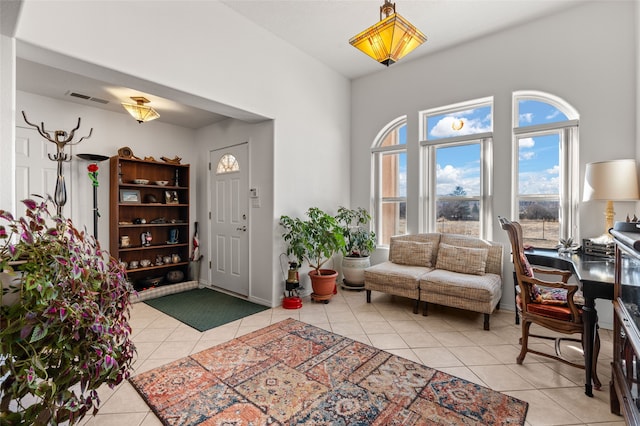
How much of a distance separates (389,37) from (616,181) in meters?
2.26

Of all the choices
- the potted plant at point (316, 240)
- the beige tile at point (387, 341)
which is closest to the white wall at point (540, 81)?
the potted plant at point (316, 240)

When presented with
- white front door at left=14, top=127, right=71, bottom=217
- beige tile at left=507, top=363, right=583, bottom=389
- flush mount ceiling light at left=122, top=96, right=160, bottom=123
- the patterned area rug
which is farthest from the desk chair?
white front door at left=14, top=127, right=71, bottom=217

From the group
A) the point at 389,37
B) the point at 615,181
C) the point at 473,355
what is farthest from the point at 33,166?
the point at 615,181

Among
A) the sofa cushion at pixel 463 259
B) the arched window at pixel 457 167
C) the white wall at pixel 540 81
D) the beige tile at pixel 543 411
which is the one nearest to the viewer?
the beige tile at pixel 543 411

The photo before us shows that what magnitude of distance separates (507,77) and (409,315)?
2.97 meters

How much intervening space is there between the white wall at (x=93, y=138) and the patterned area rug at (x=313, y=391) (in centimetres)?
295

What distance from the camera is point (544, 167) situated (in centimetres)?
346

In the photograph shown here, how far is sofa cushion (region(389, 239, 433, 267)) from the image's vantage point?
3744 mm

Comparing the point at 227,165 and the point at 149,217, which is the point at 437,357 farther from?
the point at 149,217

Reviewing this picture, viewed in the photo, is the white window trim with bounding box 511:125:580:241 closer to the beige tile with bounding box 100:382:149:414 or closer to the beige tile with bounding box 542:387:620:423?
the beige tile with bounding box 542:387:620:423

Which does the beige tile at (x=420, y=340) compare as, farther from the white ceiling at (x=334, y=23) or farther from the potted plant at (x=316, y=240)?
the white ceiling at (x=334, y=23)

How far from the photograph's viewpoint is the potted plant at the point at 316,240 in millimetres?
3689

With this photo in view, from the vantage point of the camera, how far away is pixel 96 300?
121 centimetres

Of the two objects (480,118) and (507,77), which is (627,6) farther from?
(480,118)
